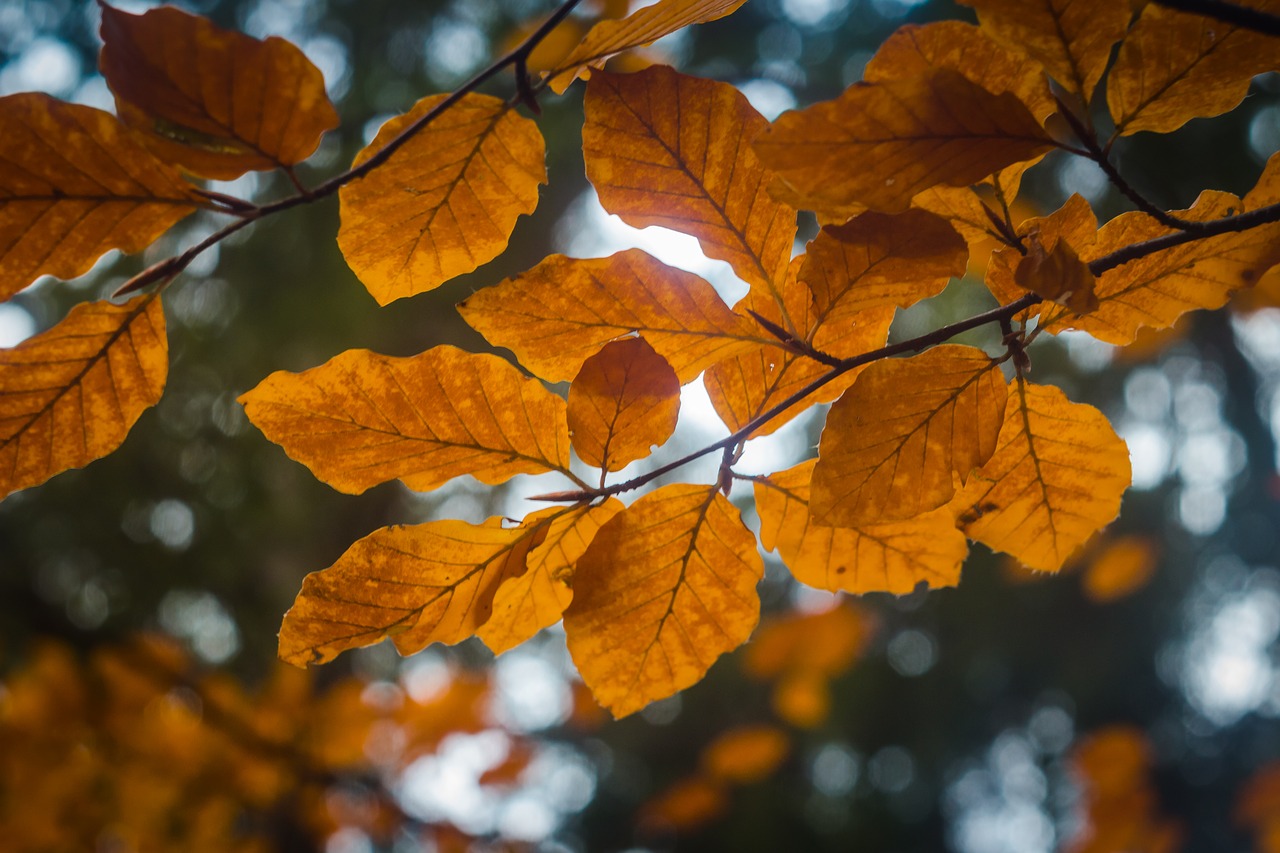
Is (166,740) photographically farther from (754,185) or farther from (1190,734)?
(1190,734)

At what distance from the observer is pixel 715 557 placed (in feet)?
1.39

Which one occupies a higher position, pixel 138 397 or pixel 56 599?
pixel 56 599

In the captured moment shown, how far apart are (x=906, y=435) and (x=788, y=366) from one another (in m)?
0.08

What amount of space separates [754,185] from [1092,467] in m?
0.24

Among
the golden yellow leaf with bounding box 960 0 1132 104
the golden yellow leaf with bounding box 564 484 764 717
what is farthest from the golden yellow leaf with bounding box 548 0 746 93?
the golden yellow leaf with bounding box 564 484 764 717

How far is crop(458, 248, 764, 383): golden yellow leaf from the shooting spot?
1.18ft

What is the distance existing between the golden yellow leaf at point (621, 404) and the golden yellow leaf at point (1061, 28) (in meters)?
0.20

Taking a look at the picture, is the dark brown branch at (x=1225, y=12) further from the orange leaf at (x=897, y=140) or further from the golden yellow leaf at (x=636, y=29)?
the golden yellow leaf at (x=636, y=29)

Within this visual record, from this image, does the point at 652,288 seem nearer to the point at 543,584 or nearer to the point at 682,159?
the point at 682,159

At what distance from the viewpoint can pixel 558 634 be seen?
3.56 metres

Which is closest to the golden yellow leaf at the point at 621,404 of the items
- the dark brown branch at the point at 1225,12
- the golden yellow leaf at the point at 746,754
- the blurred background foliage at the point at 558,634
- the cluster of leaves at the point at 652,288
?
the cluster of leaves at the point at 652,288

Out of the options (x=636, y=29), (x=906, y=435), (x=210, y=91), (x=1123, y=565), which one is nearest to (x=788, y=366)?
(x=906, y=435)

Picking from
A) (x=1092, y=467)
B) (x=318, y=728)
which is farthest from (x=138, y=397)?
(x=318, y=728)

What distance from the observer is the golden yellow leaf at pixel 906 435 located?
0.36 m
